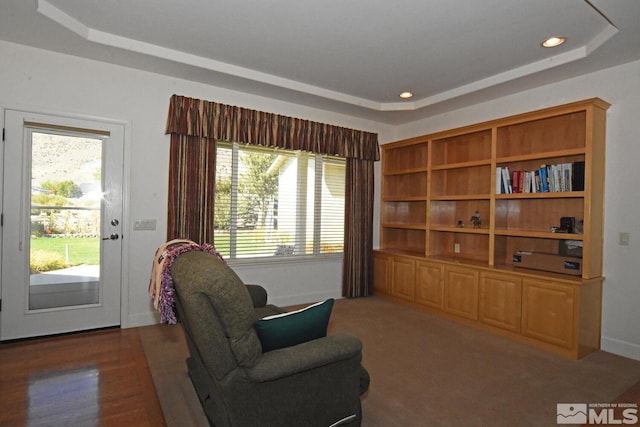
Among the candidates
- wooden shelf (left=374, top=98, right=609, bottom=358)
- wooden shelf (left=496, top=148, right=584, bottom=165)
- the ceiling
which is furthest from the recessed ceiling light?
wooden shelf (left=496, top=148, right=584, bottom=165)

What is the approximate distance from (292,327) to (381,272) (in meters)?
3.63

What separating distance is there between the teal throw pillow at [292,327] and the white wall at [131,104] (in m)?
2.54

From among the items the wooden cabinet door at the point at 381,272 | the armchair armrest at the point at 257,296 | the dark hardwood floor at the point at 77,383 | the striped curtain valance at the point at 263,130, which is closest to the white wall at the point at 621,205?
the wooden cabinet door at the point at 381,272

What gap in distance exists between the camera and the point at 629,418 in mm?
2318

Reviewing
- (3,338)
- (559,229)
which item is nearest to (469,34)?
(559,229)

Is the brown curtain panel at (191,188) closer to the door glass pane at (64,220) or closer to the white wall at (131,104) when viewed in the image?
the white wall at (131,104)

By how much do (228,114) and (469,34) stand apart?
2642 millimetres

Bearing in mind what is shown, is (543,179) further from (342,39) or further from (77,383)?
(77,383)

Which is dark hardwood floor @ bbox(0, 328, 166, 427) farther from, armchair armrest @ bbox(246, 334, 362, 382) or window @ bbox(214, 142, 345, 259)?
window @ bbox(214, 142, 345, 259)

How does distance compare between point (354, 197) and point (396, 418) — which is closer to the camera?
point (396, 418)

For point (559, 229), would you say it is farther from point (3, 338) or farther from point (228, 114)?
point (3, 338)

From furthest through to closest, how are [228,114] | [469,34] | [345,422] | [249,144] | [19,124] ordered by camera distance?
[249,144] < [228,114] < [19,124] < [469,34] < [345,422]

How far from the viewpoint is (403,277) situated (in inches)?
194

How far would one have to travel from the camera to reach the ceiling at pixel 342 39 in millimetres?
2641
